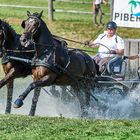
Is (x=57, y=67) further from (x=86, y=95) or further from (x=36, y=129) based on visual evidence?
(x=36, y=129)

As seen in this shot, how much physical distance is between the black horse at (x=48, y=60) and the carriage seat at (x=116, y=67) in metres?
0.59

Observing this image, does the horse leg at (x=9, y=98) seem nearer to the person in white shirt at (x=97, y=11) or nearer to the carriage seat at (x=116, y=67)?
the carriage seat at (x=116, y=67)

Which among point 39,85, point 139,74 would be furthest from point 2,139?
point 139,74

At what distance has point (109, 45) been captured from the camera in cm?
1462

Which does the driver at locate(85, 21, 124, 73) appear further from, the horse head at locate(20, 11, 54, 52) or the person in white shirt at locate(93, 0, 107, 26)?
the person in white shirt at locate(93, 0, 107, 26)

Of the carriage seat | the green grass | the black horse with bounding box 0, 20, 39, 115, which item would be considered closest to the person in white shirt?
the carriage seat

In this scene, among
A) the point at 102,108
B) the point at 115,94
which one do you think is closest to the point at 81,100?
the point at 102,108

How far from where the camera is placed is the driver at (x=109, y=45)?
14414 mm

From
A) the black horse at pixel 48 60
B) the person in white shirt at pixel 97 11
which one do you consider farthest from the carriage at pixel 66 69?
the person in white shirt at pixel 97 11

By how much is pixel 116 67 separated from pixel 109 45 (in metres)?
0.62

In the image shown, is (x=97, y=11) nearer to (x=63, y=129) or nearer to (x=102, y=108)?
(x=102, y=108)

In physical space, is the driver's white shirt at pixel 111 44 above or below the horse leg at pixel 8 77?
above

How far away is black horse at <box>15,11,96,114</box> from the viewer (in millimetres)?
12719

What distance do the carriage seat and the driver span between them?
22 centimetres
